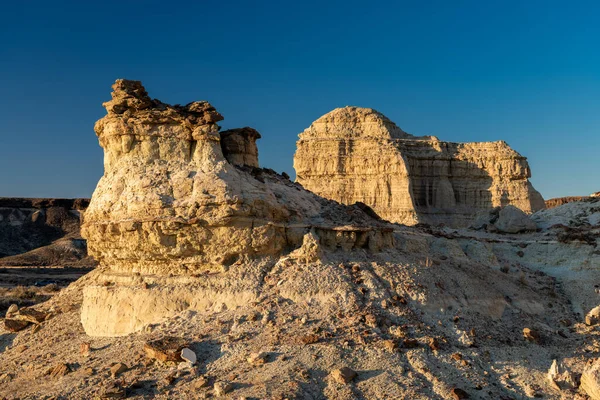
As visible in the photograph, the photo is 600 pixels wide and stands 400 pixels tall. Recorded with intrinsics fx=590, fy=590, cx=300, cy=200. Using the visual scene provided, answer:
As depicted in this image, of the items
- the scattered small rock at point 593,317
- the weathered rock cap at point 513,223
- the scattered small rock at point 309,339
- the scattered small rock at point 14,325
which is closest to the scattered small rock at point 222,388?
the scattered small rock at point 309,339

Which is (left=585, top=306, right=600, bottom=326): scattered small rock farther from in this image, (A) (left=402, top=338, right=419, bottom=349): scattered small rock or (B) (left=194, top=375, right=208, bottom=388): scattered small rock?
(B) (left=194, top=375, right=208, bottom=388): scattered small rock

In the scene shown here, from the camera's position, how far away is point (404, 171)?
165 ft

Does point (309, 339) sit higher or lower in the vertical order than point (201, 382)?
higher

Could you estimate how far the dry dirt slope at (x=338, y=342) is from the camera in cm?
870

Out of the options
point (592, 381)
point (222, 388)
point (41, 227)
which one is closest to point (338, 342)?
point (222, 388)

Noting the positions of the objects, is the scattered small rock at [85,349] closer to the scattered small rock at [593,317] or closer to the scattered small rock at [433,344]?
the scattered small rock at [433,344]

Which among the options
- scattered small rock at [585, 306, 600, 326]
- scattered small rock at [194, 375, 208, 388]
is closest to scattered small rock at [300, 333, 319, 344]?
scattered small rock at [194, 375, 208, 388]

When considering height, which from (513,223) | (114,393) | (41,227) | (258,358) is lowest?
(114,393)

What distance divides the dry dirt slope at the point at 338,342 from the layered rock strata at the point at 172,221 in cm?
35

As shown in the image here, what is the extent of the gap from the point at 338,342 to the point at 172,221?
385 cm

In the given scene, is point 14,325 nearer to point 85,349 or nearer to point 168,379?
point 85,349

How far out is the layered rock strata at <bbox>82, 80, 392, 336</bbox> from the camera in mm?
11062

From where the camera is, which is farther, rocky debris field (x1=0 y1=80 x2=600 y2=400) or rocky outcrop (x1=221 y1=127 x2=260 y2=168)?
rocky outcrop (x1=221 y1=127 x2=260 y2=168)

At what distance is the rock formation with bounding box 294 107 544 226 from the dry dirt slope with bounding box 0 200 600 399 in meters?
36.8
